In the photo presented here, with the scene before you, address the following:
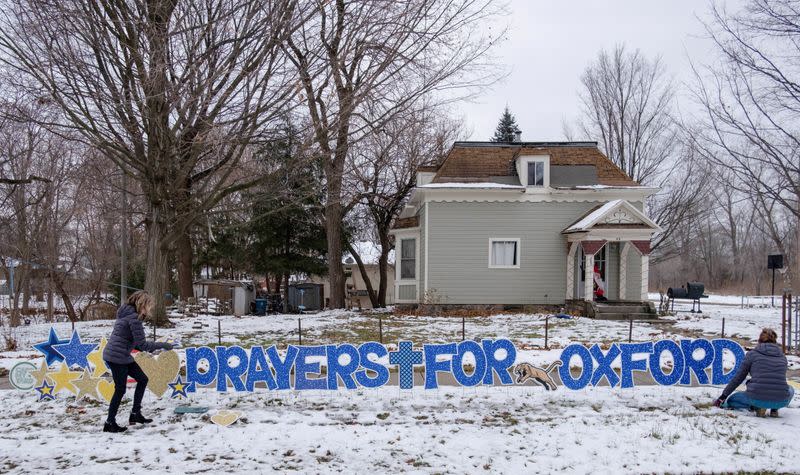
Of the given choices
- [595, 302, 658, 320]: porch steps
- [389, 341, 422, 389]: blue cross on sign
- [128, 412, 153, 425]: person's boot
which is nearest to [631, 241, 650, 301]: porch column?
[595, 302, 658, 320]: porch steps

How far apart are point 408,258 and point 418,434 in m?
17.2

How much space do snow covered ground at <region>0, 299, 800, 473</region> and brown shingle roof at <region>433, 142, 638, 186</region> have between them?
46.3 ft

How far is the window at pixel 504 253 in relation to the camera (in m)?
21.2

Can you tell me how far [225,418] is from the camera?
663 centimetres

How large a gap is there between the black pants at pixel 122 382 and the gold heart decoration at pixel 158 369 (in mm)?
605

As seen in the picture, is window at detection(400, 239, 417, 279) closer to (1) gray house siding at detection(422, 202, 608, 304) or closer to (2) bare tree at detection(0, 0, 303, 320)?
(1) gray house siding at detection(422, 202, 608, 304)

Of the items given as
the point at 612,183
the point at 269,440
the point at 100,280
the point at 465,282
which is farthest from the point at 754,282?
the point at 269,440

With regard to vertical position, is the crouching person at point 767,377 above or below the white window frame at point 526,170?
below

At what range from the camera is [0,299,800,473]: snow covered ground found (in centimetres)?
544

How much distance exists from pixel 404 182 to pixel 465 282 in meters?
9.42

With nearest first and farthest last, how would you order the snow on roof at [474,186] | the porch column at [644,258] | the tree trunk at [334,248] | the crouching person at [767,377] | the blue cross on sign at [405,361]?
the crouching person at [767,377] < the blue cross on sign at [405,361] < the porch column at [644,258] < the snow on roof at [474,186] < the tree trunk at [334,248]

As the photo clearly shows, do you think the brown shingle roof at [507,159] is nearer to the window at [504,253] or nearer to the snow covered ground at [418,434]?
the window at [504,253]

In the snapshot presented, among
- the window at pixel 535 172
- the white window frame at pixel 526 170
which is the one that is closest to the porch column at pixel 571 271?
the white window frame at pixel 526 170

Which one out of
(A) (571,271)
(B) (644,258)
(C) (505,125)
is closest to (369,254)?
(C) (505,125)
